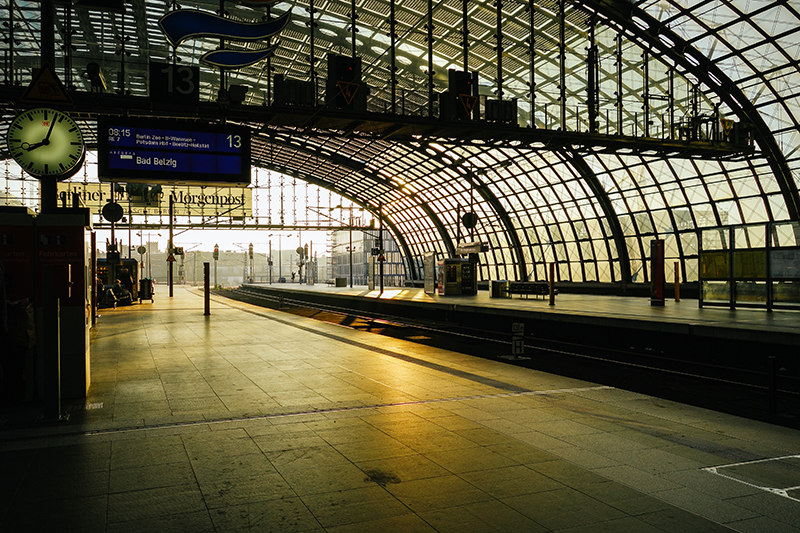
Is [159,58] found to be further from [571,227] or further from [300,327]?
[571,227]

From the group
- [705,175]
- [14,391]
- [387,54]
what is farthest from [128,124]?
[705,175]

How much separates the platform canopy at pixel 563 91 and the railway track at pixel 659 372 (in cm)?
689

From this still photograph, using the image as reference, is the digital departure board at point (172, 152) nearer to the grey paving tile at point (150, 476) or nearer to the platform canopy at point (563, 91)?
the platform canopy at point (563, 91)

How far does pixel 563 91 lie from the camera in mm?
23625

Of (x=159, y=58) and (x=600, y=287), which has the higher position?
(x=159, y=58)

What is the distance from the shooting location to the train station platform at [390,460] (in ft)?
14.2

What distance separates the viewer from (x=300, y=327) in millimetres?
19828

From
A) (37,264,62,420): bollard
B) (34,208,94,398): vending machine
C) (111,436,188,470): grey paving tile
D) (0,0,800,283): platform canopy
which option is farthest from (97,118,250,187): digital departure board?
(111,436,188,470): grey paving tile

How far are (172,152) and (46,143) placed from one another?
25.1 feet

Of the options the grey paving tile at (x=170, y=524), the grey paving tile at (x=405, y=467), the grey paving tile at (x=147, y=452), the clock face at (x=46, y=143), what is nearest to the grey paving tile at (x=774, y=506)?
the grey paving tile at (x=405, y=467)

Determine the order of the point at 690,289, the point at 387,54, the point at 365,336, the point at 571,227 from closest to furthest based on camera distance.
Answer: the point at 365,336 < the point at 690,289 < the point at 387,54 < the point at 571,227

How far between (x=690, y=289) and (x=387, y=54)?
65.0ft

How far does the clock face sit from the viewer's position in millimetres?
8320

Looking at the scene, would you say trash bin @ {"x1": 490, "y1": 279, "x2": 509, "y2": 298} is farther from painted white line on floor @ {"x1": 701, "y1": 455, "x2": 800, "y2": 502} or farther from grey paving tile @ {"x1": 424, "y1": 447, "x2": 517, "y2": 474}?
grey paving tile @ {"x1": 424, "y1": 447, "x2": 517, "y2": 474}
